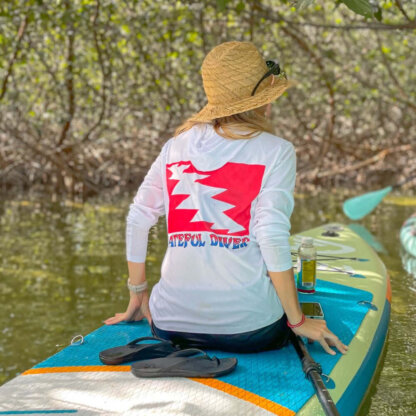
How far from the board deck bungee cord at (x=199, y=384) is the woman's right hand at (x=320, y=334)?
0.09ft

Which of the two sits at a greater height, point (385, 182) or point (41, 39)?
point (41, 39)

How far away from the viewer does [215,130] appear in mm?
1938

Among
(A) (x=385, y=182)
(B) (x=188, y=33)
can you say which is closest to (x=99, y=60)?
(B) (x=188, y=33)

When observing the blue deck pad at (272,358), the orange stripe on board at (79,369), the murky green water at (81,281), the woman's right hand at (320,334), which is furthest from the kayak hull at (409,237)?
the orange stripe on board at (79,369)

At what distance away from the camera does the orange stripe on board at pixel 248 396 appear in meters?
1.62

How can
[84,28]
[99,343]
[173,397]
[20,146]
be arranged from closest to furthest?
[173,397], [99,343], [84,28], [20,146]

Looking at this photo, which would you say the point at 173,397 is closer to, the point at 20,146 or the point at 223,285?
the point at 223,285

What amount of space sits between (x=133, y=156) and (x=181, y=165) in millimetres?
7749

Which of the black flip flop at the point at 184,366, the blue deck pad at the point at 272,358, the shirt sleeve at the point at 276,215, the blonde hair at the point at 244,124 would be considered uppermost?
the blonde hair at the point at 244,124

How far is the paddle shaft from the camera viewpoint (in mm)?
1637

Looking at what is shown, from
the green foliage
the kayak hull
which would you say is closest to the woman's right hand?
the kayak hull

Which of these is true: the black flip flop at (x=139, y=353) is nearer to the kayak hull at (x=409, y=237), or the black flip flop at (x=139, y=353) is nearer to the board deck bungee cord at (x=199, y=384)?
the board deck bungee cord at (x=199, y=384)

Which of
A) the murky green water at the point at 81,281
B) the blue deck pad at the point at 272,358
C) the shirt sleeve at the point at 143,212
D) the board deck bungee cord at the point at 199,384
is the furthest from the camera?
the murky green water at the point at 81,281

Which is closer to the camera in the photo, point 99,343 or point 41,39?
point 99,343
